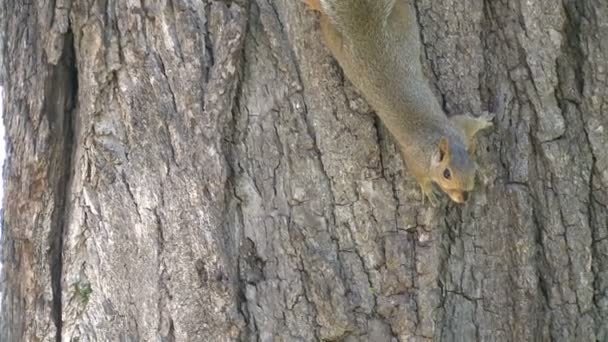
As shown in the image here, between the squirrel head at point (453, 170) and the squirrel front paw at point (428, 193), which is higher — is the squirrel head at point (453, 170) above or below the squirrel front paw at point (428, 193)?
above

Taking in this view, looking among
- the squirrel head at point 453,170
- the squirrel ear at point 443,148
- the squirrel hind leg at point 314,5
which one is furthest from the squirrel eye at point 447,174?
the squirrel hind leg at point 314,5

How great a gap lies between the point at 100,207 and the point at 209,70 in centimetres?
52

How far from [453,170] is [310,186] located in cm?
54

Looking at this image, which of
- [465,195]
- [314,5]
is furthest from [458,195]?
[314,5]

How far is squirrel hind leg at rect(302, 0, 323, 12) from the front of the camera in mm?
2274

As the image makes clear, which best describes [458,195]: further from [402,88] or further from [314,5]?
[314,5]

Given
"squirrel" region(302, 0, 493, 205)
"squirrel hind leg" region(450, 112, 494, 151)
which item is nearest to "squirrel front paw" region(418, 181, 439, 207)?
"squirrel" region(302, 0, 493, 205)

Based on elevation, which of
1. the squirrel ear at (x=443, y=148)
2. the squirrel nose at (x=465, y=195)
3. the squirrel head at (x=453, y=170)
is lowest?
the squirrel nose at (x=465, y=195)

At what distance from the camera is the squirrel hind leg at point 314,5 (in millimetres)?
2274

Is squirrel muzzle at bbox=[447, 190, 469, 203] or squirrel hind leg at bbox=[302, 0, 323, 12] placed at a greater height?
squirrel hind leg at bbox=[302, 0, 323, 12]

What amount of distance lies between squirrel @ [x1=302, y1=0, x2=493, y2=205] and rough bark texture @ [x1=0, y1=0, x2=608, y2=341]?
0.18 feet

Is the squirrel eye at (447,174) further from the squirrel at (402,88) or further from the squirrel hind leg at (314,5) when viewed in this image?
the squirrel hind leg at (314,5)

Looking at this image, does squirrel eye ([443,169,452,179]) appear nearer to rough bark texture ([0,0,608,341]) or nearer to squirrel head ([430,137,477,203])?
squirrel head ([430,137,477,203])

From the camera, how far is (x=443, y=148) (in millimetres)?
2666
